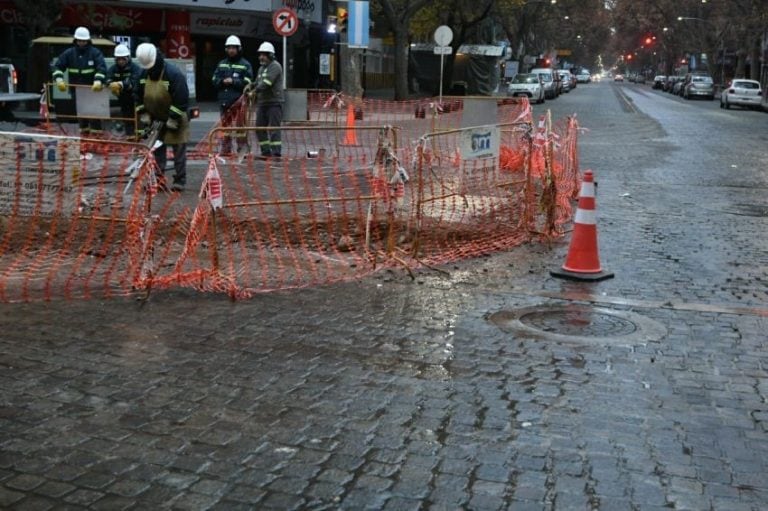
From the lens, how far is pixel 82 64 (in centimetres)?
1457

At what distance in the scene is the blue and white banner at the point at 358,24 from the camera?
22.8 metres

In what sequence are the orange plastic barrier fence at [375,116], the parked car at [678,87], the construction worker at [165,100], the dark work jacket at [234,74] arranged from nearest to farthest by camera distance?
the construction worker at [165,100]
the dark work jacket at [234,74]
the orange plastic barrier fence at [375,116]
the parked car at [678,87]

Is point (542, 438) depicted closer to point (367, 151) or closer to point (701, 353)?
point (701, 353)

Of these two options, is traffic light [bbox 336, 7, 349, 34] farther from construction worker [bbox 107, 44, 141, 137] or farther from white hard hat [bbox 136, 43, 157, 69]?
white hard hat [bbox 136, 43, 157, 69]

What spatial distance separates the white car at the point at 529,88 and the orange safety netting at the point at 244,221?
33862mm

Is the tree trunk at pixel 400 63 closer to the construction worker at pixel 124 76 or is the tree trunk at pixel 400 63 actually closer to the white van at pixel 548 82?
the white van at pixel 548 82

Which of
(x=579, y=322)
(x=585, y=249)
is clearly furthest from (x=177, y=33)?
(x=579, y=322)

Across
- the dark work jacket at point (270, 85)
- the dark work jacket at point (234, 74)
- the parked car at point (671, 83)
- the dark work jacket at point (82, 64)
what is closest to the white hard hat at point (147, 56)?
the dark work jacket at point (270, 85)

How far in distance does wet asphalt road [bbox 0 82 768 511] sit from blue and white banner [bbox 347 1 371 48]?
15.9 meters

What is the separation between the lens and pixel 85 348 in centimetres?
558

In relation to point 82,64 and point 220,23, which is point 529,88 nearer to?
point 220,23

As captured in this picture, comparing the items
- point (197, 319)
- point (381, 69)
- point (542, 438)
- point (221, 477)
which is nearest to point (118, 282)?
point (197, 319)

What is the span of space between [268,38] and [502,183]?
2994 cm

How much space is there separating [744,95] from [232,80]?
1471 inches
